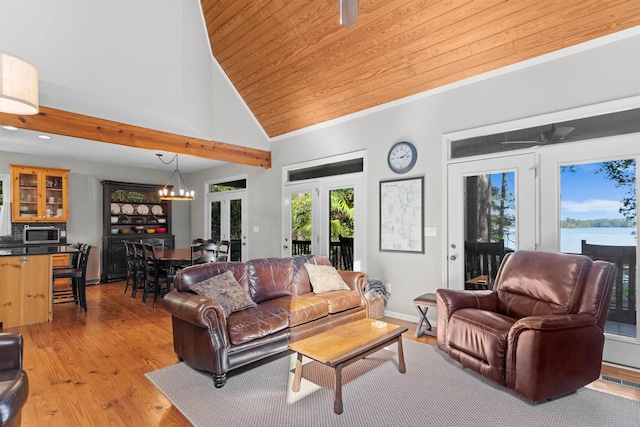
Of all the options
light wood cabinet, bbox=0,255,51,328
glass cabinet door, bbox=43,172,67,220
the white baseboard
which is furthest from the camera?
glass cabinet door, bbox=43,172,67,220

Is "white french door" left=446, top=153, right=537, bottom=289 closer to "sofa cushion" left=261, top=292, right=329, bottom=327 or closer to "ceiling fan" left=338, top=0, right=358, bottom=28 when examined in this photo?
"sofa cushion" left=261, top=292, right=329, bottom=327

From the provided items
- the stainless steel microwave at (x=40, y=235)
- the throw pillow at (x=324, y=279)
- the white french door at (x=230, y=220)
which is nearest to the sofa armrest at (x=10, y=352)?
the throw pillow at (x=324, y=279)

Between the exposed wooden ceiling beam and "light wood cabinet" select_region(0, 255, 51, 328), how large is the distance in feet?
5.44

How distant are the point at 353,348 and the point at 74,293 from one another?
4773mm

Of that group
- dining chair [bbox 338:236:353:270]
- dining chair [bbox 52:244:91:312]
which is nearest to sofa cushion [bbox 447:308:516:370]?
dining chair [bbox 338:236:353:270]

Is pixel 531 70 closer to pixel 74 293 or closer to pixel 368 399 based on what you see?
pixel 368 399

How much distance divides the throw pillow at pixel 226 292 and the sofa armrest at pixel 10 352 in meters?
1.24

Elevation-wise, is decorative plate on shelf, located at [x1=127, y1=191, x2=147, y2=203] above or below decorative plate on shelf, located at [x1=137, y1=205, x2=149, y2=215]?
above

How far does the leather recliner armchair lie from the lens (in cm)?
143

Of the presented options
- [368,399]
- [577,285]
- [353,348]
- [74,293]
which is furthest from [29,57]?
[577,285]

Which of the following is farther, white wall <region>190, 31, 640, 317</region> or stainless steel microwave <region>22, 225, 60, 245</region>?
stainless steel microwave <region>22, 225, 60, 245</region>

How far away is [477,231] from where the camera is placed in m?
3.85

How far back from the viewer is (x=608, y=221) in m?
3.07

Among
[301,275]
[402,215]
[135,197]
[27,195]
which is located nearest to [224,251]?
[301,275]
